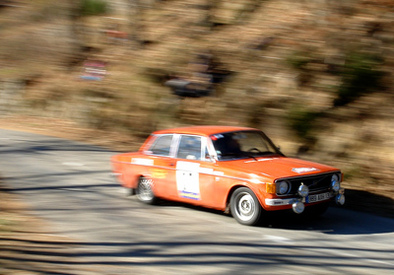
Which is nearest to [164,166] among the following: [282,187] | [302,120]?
[282,187]

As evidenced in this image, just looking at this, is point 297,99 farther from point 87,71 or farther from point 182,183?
point 87,71

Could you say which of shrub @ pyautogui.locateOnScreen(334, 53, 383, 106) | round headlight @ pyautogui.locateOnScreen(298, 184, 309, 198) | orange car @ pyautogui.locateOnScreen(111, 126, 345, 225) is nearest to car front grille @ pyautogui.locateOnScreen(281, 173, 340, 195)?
orange car @ pyautogui.locateOnScreen(111, 126, 345, 225)

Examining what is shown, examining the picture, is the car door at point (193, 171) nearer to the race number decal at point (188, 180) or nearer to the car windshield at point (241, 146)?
the race number decal at point (188, 180)

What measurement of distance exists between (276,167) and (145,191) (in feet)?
9.02

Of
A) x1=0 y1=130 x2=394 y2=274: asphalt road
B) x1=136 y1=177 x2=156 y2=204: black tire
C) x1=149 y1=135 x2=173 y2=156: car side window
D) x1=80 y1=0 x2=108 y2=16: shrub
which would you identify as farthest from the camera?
x1=80 y1=0 x2=108 y2=16: shrub

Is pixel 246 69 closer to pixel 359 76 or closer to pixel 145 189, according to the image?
pixel 359 76

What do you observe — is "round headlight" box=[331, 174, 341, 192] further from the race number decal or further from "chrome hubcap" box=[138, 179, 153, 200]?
"chrome hubcap" box=[138, 179, 153, 200]

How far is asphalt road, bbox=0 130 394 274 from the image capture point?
18.9 ft

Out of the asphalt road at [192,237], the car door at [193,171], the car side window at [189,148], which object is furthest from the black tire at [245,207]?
the car side window at [189,148]

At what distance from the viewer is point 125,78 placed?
1731 cm

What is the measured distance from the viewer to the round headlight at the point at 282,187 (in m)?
7.20

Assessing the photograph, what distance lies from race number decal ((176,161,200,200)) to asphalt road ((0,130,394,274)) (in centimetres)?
37

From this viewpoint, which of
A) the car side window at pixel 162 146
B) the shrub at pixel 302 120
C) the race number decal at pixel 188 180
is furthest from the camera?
the shrub at pixel 302 120

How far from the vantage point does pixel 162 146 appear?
358 inches
